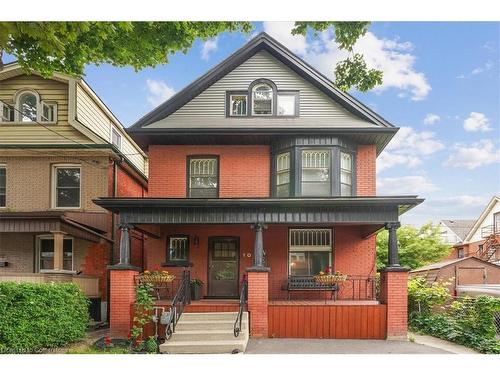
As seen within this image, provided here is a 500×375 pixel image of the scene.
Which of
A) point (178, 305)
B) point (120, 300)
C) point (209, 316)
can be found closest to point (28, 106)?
point (120, 300)

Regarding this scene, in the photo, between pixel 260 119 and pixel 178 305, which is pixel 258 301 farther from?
pixel 260 119

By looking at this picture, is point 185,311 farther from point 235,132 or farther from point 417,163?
point 417,163

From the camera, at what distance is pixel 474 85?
881 centimetres

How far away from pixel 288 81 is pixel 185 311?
6.08 metres

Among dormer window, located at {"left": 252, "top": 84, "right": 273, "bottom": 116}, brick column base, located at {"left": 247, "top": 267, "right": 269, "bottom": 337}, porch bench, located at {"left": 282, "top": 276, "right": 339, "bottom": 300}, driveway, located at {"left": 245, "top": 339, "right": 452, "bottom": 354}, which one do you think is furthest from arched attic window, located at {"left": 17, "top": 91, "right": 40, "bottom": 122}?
driveway, located at {"left": 245, "top": 339, "right": 452, "bottom": 354}

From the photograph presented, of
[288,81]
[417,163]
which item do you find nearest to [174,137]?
[288,81]

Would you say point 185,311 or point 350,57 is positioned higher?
point 350,57

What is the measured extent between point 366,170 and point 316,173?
1.46 meters

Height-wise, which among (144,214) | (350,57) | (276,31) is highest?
(276,31)

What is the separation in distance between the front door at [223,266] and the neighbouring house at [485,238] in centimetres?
1046

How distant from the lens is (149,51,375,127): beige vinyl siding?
11109 millimetres

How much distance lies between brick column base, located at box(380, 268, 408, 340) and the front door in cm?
372

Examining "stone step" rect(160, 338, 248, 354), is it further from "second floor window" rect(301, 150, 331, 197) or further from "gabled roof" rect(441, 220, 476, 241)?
"gabled roof" rect(441, 220, 476, 241)
